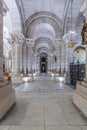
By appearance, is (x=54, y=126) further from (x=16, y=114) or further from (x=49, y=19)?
(x=49, y=19)

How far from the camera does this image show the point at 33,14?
→ 18422 mm

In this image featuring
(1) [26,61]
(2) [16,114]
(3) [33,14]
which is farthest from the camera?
(1) [26,61]

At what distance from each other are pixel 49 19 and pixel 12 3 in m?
6.27

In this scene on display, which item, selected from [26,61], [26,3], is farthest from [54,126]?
[26,61]

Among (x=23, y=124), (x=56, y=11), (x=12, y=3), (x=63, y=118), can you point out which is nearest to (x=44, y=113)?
(x=63, y=118)

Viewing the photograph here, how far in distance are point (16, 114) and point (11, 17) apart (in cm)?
1154

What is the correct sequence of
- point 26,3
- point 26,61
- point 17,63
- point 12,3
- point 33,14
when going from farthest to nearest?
1. point 26,61
2. point 33,14
3. point 17,63
4. point 26,3
5. point 12,3

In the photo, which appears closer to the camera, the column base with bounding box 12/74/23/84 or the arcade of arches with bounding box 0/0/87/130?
the arcade of arches with bounding box 0/0/87/130

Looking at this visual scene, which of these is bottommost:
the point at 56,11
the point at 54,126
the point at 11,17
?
the point at 54,126

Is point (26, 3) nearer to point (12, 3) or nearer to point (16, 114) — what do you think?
point (12, 3)

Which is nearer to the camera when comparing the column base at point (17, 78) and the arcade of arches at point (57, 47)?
the arcade of arches at point (57, 47)

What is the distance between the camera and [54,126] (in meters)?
4.19

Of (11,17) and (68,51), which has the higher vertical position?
(11,17)

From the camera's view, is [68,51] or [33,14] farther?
[33,14]
